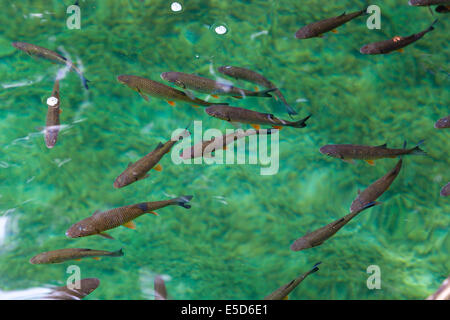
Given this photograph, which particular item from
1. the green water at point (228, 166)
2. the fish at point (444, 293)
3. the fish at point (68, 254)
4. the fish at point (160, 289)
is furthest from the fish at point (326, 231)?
the fish at point (68, 254)

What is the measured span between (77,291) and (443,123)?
4267 millimetres

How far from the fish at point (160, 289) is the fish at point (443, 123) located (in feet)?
11.7

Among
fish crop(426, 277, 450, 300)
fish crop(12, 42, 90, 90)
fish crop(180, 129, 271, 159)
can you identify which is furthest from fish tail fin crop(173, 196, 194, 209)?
fish crop(426, 277, 450, 300)

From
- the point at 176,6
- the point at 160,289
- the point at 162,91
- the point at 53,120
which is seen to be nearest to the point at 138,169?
the point at 162,91

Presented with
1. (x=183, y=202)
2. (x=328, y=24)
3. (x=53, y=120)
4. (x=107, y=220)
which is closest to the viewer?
(x=107, y=220)

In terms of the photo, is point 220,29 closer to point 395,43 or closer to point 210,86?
point 210,86

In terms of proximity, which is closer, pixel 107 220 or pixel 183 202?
pixel 107 220

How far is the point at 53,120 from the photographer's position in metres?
4.12

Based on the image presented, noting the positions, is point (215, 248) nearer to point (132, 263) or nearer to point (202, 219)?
point (202, 219)

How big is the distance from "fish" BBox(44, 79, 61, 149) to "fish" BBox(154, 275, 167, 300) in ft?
6.27

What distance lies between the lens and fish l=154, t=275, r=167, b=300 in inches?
141

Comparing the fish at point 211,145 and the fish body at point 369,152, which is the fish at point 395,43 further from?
the fish at point 211,145
